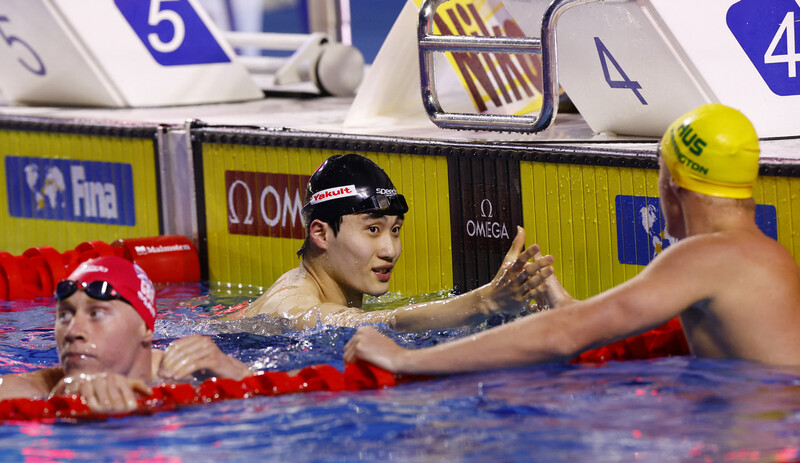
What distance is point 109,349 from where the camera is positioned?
327 cm

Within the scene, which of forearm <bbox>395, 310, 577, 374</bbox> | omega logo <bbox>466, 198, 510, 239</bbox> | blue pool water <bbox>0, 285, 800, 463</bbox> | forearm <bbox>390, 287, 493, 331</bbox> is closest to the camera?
blue pool water <bbox>0, 285, 800, 463</bbox>

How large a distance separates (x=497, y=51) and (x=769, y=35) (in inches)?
40.1

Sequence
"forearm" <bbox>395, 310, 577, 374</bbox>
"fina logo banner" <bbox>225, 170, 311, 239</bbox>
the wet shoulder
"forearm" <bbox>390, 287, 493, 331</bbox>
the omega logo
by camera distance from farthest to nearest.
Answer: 1. "fina logo banner" <bbox>225, 170, 311, 239</bbox>
2. the omega logo
3. the wet shoulder
4. "forearm" <bbox>390, 287, 493, 331</bbox>
5. "forearm" <bbox>395, 310, 577, 374</bbox>

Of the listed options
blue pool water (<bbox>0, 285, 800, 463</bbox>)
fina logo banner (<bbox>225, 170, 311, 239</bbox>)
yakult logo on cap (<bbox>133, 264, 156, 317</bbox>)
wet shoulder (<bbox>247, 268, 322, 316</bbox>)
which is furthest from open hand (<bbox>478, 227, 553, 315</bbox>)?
fina logo banner (<bbox>225, 170, 311, 239</bbox>)

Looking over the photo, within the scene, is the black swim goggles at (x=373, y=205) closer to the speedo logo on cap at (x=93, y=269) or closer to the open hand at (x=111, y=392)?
the speedo logo on cap at (x=93, y=269)

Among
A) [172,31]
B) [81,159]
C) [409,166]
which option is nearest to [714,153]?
[409,166]

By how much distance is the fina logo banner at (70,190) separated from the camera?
645cm

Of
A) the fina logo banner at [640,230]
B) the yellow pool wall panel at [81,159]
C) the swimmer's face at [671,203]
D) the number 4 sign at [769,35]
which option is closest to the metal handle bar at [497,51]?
the fina logo banner at [640,230]

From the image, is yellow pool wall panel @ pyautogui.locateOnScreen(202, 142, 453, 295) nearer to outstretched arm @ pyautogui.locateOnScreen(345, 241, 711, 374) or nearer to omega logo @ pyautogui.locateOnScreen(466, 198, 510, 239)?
omega logo @ pyautogui.locateOnScreen(466, 198, 510, 239)

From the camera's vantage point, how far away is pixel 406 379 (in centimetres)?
337

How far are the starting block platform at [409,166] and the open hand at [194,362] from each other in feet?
5.66

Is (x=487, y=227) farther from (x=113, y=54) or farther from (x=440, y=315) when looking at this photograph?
(x=113, y=54)

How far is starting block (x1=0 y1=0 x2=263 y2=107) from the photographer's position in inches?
280

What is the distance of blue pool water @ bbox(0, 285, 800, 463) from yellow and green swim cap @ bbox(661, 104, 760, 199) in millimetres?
454
